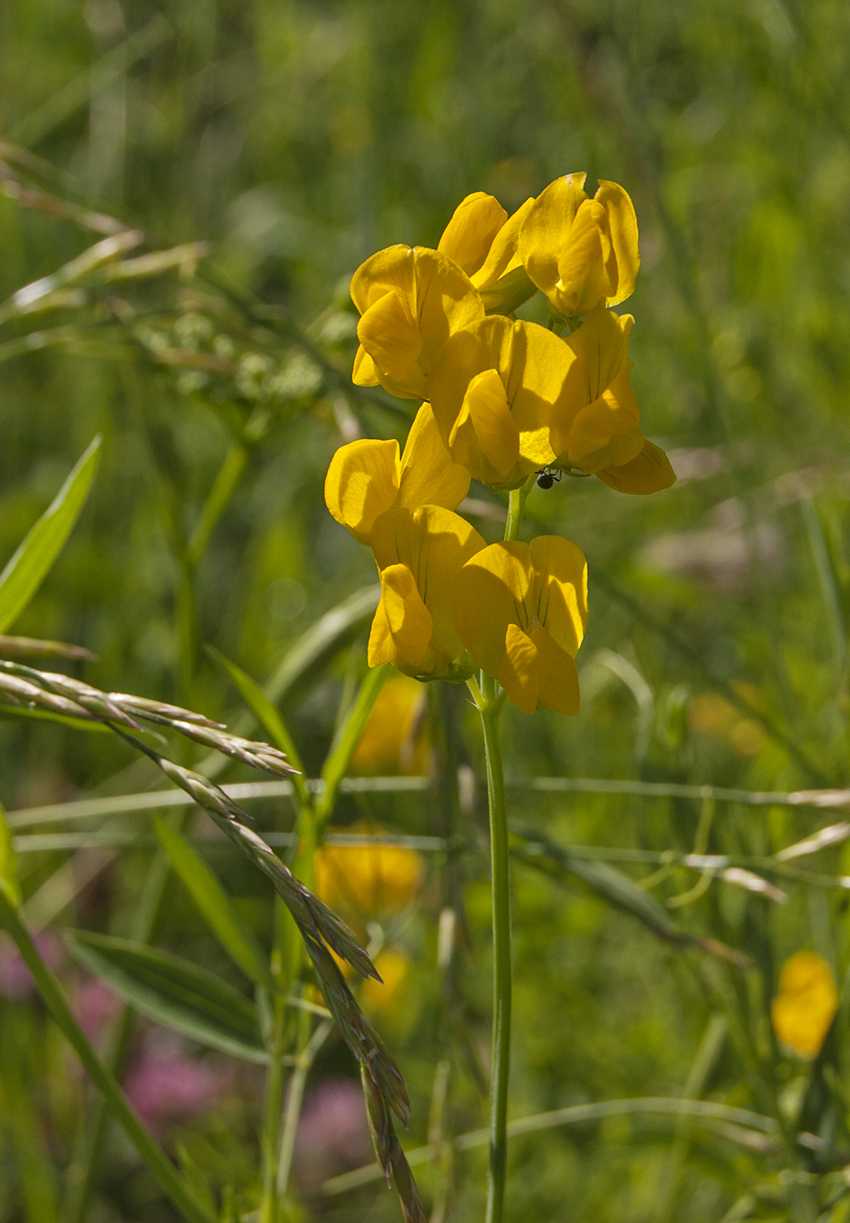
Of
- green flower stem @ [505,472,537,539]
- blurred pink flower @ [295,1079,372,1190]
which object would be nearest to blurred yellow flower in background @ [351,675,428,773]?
blurred pink flower @ [295,1079,372,1190]

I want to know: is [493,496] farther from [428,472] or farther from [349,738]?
[428,472]

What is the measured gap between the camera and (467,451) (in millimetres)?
603

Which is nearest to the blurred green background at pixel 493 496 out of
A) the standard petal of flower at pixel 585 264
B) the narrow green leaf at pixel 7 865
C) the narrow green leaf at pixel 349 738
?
the narrow green leaf at pixel 349 738

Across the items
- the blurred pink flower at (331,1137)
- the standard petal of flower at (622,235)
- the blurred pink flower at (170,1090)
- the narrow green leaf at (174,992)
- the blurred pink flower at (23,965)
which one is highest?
the standard petal of flower at (622,235)

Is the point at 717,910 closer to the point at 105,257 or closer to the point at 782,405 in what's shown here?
the point at 105,257

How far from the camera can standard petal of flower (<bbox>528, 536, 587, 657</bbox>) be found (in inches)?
23.7

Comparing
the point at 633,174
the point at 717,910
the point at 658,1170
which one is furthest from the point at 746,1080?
the point at 633,174

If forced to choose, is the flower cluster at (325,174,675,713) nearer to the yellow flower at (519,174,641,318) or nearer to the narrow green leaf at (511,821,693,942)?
the yellow flower at (519,174,641,318)

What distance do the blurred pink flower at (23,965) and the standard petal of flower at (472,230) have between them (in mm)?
1907

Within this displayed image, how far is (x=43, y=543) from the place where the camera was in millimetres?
884

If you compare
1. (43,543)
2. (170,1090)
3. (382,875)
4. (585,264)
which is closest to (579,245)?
(585,264)

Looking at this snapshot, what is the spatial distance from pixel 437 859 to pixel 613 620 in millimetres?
1404

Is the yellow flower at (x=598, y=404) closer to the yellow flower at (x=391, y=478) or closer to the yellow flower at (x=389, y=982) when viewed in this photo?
the yellow flower at (x=391, y=478)

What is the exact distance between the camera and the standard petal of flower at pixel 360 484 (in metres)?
0.63
